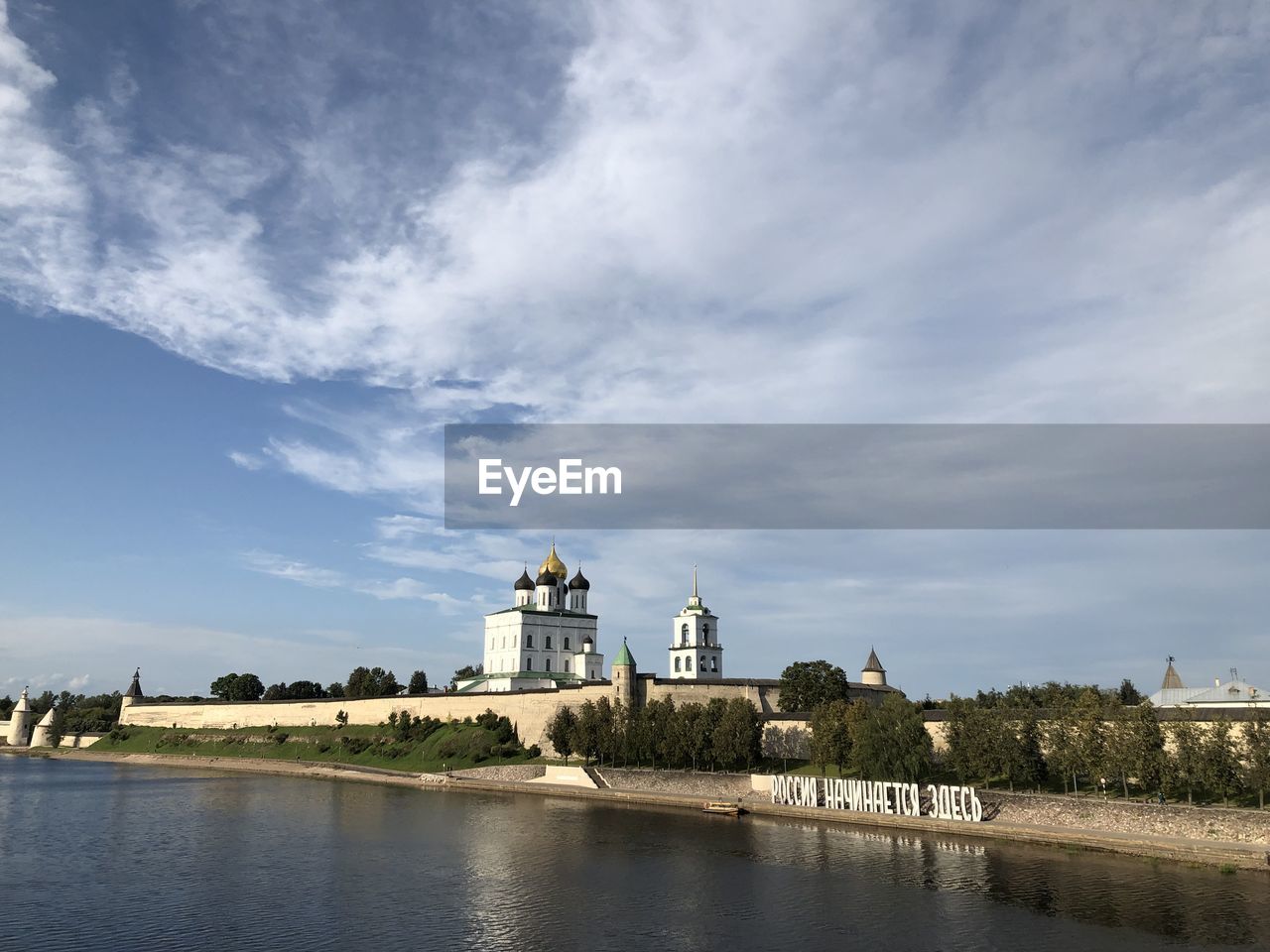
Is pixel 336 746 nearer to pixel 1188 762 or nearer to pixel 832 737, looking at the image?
pixel 832 737

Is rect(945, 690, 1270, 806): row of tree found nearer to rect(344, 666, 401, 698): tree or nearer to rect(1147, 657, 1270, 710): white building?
rect(1147, 657, 1270, 710): white building

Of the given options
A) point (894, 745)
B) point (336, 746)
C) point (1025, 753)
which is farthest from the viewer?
point (336, 746)

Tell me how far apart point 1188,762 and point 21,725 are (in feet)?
383

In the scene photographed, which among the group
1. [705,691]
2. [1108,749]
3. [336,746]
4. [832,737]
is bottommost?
[336,746]

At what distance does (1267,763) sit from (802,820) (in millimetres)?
18711

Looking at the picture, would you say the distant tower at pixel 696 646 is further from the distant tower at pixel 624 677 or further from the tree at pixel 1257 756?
the tree at pixel 1257 756

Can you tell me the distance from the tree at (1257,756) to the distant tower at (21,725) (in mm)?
116420

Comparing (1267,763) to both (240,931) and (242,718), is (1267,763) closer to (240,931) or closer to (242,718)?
(240,931)

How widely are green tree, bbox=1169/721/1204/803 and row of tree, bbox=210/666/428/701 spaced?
7682cm

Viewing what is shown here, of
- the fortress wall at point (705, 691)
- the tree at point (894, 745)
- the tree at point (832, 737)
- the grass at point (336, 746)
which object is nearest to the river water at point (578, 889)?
the tree at point (894, 745)

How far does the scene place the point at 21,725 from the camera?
108 meters

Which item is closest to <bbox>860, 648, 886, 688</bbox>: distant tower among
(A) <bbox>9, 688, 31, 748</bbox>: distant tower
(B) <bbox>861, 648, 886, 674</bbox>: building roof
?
(B) <bbox>861, 648, 886, 674</bbox>: building roof

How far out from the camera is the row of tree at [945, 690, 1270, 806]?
33.4m

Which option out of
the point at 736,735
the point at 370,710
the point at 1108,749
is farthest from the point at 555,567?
the point at 1108,749
